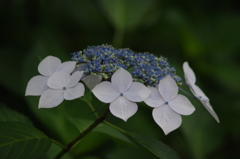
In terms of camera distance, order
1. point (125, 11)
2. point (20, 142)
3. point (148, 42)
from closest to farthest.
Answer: point (20, 142) → point (125, 11) → point (148, 42)

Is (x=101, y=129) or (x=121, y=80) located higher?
(x=121, y=80)

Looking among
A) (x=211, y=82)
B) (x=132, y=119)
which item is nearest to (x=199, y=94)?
(x=132, y=119)

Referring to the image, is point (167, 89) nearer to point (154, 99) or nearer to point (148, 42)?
point (154, 99)

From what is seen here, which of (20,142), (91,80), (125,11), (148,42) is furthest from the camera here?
(148,42)

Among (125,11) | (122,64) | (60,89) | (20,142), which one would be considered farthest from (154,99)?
(125,11)

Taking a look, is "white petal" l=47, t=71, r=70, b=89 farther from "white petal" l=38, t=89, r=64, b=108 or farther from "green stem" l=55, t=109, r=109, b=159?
"green stem" l=55, t=109, r=109, b=159

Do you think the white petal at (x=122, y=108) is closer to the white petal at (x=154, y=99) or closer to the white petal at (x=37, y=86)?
the white petal at (x=154, y=99)

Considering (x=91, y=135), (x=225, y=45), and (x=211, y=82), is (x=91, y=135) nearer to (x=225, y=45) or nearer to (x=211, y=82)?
(x=211, y=82)

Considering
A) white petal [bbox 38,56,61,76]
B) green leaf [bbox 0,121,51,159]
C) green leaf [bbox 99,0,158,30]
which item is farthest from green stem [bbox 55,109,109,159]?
green leaf [bbox 99,0,158,30]
